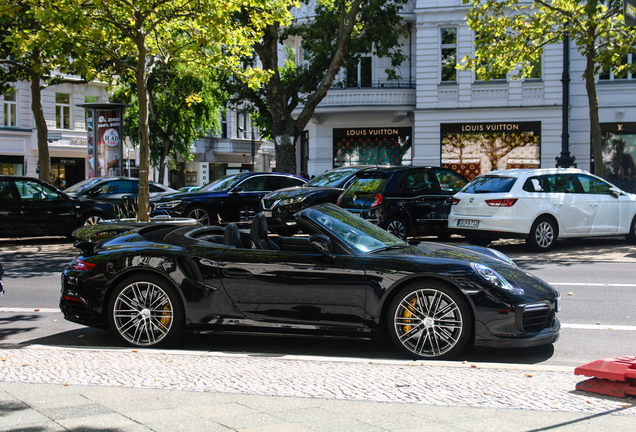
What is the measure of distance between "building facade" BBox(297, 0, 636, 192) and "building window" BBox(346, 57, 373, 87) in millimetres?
204

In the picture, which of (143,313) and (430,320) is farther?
(143,313)

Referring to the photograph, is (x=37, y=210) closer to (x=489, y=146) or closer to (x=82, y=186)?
(x=82, y=186)

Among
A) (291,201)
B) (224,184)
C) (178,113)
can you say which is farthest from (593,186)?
(178,113)

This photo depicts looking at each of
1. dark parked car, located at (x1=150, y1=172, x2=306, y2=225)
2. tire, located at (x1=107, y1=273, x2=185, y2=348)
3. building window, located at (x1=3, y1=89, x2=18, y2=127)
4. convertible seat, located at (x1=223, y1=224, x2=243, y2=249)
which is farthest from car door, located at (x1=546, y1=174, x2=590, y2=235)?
building window, located at (x1=3, y1=89, x2=18, y2=127)

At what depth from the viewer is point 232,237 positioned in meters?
5.76

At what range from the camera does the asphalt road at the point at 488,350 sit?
18.2ft

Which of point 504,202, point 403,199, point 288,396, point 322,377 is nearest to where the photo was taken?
point 288,396

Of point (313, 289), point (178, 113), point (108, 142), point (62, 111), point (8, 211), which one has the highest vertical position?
point (62, 111)

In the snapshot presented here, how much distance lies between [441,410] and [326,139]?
26.4 meters

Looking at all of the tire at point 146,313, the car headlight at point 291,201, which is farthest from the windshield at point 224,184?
the tire at point 146,313

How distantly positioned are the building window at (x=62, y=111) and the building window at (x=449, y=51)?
84.6 ft

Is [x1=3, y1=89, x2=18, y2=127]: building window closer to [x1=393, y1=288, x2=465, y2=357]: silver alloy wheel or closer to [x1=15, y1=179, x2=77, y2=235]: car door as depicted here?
[x1=15, y1=179, x2=77, y2=235]: car door

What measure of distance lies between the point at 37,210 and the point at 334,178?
683 cm

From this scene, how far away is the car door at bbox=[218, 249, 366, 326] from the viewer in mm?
5258
